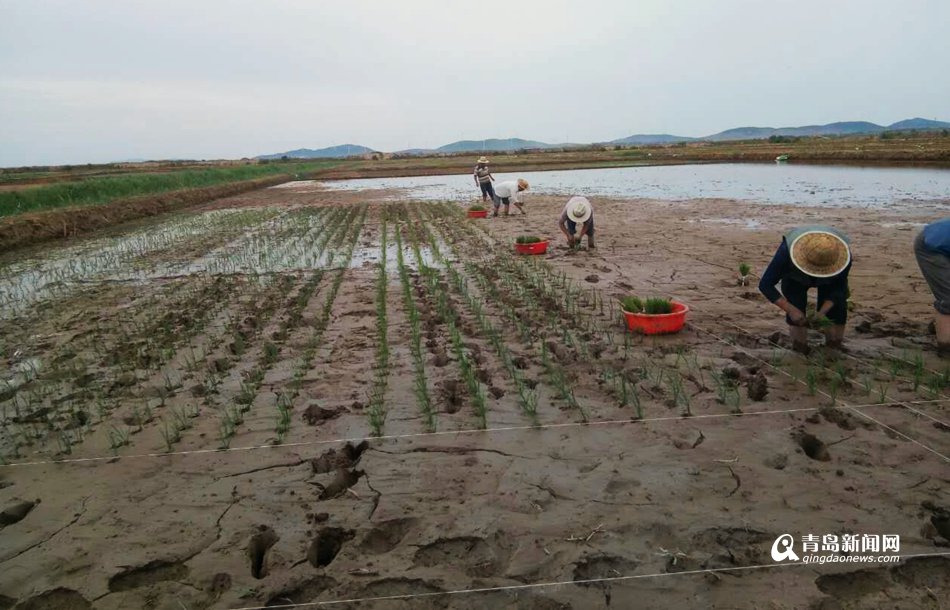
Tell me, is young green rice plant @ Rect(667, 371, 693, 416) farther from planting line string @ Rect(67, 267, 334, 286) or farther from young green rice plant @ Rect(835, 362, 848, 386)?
planting line string @ Rect(67, 267, 334, 286)

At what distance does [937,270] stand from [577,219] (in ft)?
16.8

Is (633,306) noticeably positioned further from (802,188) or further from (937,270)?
(802,188)

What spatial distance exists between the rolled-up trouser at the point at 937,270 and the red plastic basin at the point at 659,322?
1714mm

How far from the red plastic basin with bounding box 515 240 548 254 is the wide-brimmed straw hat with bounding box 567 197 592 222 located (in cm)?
66

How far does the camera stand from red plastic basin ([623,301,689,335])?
5262mm

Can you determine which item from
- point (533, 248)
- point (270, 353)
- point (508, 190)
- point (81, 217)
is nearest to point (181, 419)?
point (270, 353)

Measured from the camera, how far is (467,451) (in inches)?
138

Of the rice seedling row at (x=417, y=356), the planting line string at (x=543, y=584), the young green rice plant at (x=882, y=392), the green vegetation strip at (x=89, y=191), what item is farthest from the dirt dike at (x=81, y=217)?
the young green rice plant at (x=882, y=392)

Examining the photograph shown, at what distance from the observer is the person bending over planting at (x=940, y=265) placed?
4266 millimetres

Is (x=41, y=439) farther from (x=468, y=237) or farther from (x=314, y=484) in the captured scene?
(x=468, y=237)

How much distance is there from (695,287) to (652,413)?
12.1 feet

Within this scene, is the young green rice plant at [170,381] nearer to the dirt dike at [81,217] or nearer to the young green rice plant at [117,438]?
the young green rice plant at [117,438]

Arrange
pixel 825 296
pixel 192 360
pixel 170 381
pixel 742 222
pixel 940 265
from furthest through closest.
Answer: pixel 742 222, pixel 192 360, pixel 170 381, pixel 825 296, pixel 940 265

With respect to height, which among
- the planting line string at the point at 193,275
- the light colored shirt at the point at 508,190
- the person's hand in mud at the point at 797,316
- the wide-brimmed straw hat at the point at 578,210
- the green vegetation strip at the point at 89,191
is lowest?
the planting line string at the point at 193,275
